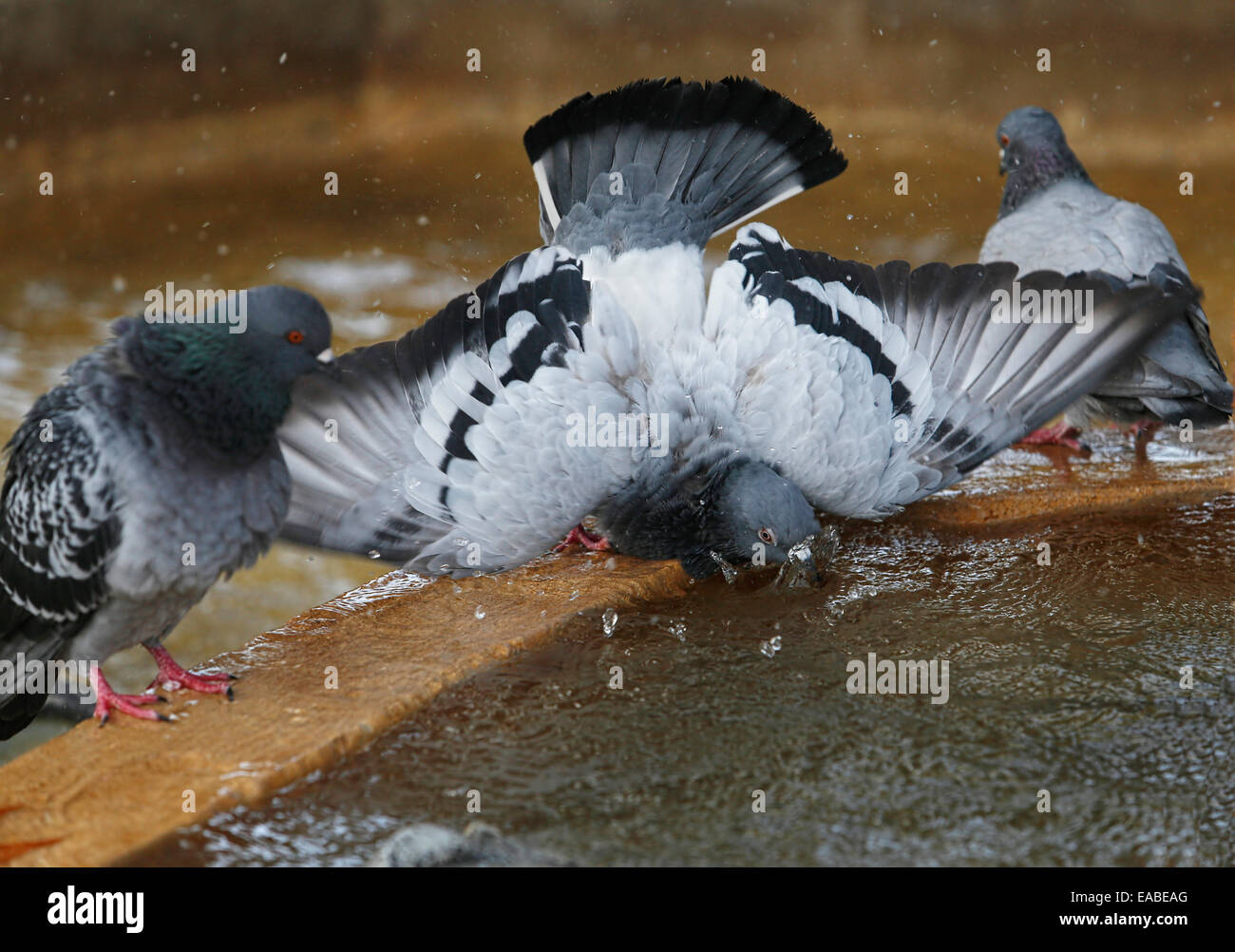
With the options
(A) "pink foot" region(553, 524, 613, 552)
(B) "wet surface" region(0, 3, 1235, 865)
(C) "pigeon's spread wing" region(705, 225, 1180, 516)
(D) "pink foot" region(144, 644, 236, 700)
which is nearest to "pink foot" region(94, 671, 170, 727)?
(D) "pink foot" region(144, 644, 236, 700)

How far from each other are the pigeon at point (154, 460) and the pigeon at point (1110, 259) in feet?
9.95

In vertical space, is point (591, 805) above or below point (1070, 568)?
below

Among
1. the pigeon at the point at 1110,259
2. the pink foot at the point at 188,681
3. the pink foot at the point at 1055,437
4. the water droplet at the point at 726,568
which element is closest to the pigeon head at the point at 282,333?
the pink foot at the point at 188,681

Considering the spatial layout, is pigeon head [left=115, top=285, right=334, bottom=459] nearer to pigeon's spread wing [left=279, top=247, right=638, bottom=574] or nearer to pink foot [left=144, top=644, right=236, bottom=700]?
pink foot [left=144, top=644, right=236, bottom=700]

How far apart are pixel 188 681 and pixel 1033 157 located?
481 centimetres

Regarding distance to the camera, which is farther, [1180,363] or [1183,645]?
[1180,363]

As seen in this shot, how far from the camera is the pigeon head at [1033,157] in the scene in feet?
19.4

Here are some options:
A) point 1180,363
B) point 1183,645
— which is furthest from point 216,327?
point 1180,363

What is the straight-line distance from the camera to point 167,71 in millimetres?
10688

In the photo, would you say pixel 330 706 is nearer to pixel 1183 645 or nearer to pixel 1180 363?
pixel 1183 645

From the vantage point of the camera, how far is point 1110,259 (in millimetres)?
4996

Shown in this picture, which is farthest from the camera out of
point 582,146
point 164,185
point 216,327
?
point 164,185
